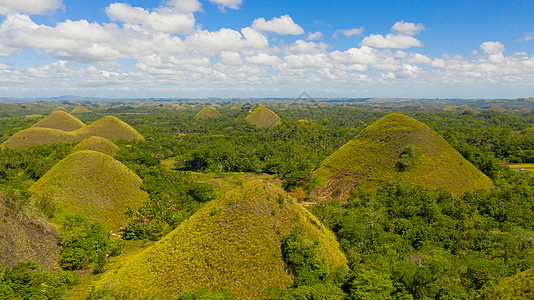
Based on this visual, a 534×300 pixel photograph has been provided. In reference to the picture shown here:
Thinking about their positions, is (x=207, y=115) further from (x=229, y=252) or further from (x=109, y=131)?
(x=229, y=252)

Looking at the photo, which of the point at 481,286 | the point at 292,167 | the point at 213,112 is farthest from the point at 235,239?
the point at 213,112

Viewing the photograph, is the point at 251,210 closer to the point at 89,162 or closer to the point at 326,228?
the point at 326,228

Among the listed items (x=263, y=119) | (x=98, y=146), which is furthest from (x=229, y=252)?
(x=263, y=119)

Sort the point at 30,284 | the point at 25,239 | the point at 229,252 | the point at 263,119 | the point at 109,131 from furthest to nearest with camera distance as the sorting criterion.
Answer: the point at 263,119, the point at 109,131, the point at 25,239, the point at 229,252, the point at 30,284

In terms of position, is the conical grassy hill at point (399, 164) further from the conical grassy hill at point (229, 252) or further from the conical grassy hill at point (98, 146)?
the conical grassy hill at point (98, 146)

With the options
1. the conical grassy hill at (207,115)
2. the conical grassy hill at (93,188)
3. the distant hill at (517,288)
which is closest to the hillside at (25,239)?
the conical grassy hill at (93,188)

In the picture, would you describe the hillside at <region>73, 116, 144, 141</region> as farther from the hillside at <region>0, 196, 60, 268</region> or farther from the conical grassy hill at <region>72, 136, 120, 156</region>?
the hillside at <region>0, 196, 60, 268</region>
